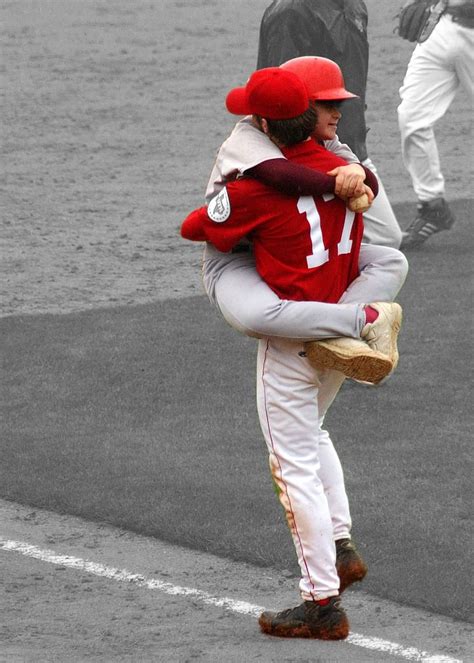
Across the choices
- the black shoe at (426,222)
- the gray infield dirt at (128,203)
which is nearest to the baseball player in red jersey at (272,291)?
the gray infield dirt at (128,203)

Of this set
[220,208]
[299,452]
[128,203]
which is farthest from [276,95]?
[128,203]

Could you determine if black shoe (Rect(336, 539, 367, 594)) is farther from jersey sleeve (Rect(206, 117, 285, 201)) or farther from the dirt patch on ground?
the dirt patch on ground

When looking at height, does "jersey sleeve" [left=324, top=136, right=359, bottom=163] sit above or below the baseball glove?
above

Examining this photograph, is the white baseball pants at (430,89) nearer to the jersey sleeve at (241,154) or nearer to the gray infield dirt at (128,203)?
the gray infield dirt at (128,203)

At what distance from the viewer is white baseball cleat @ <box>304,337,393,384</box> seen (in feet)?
15.0

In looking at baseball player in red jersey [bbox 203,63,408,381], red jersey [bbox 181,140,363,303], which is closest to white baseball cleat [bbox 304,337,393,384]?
baseball player in red jersey [bbox 203,63,408,381]

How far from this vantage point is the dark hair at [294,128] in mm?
4531

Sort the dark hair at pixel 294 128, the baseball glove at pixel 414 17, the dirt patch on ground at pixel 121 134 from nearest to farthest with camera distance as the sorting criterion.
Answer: the dark hair at pixel 294 128
the dirt patch on ground at pixel 121 134
the baseball glove at pixel 414 17

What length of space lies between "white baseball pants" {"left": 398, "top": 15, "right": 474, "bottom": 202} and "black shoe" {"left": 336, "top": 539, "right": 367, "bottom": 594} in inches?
248

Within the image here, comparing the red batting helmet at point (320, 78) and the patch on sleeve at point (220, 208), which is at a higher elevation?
the red batting helmet at point (320, 78)

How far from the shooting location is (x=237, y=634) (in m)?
4.72

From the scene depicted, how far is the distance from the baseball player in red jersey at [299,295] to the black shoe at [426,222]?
612cm

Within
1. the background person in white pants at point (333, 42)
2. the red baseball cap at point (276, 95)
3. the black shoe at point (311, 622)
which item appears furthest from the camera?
the background person in white pants at point (333, 42)

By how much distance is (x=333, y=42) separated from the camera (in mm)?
7238
